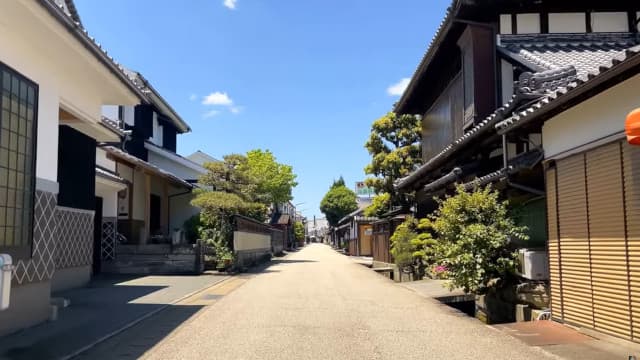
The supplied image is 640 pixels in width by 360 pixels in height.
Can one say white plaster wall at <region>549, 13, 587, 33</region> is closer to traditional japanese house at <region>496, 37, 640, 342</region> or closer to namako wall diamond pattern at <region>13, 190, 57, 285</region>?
traditional japanese house at <region>496, 37, 640, 342</region>

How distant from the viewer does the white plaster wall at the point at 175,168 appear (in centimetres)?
Result: 3403

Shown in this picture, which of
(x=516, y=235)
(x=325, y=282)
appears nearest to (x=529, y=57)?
(x=516, y=235)

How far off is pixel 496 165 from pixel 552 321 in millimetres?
5021

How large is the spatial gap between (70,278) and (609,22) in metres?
16.2

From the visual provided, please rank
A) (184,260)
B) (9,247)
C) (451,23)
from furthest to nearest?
1. (184,260)
2. (451,23)
3. (9,247)

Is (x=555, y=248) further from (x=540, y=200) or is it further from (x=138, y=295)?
(x=138, y=295)

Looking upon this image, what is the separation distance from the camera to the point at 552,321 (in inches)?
380

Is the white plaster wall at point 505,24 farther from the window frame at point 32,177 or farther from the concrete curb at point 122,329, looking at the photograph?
the window frame at point 32,177

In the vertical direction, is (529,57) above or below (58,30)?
above

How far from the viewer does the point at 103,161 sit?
22.4 metres

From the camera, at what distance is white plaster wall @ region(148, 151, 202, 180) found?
34.0 meters

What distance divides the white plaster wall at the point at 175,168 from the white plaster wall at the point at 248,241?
17.5ft

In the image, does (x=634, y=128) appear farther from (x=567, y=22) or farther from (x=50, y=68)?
(x=567, y=22)

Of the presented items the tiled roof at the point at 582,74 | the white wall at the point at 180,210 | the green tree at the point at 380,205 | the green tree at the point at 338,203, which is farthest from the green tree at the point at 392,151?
the green tree at the point at 338,203
